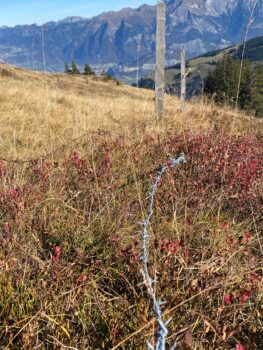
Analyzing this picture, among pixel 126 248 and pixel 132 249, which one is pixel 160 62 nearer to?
pixel 126 248

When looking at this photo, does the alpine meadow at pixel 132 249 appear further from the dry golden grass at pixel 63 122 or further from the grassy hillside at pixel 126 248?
the dry golden grass at pixel 63 122

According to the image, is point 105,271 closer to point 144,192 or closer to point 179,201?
point 179,201

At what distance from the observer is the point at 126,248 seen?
2455 mm

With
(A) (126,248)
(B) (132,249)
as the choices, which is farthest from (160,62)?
(B) (132,249)

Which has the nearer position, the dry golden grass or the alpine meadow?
the alpine meadow

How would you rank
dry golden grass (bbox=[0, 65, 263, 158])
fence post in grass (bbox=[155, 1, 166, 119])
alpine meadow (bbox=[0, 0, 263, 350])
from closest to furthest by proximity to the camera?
1. alpine meadow (bbox=[0, 0, 263, 350])
2. dry golden grass (bbox=[0, 65, 263, 158])
3. fence post in grass (bbox=[155, 1, 166, 119])

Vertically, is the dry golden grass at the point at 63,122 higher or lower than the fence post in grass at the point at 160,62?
lower

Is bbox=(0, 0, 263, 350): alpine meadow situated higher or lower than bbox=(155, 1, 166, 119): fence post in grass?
lower

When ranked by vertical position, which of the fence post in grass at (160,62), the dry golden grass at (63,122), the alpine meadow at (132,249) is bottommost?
the dry golden grass at (63,122)

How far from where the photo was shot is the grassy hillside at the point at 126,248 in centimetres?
200

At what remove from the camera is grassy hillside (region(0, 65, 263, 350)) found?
6.57 feet

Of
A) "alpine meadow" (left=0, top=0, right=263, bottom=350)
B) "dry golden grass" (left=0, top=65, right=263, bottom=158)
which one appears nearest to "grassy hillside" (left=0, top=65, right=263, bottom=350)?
"alpine meadow" (left=0, top=0, right=263, bottom=350)

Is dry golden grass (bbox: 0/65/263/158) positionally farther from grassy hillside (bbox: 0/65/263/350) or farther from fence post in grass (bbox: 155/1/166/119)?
grassy hillside (bbox: 0/65/263/350)

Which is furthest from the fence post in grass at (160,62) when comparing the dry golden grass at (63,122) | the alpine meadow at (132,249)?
the alpine meadow at (132,249)
